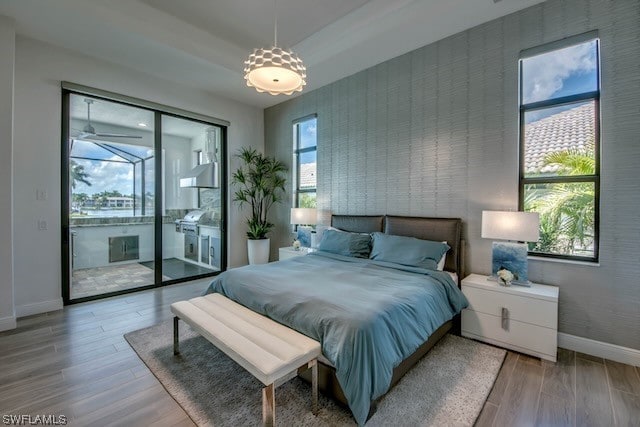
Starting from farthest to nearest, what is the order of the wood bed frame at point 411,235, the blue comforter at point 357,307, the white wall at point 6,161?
the white wall at point 6,161 < the wood bed frame at point 411,235 < the blue comforter at point 357,307

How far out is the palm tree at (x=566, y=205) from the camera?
251 cm

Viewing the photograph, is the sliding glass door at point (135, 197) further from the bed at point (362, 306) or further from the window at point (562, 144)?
the window at point (562, 144)

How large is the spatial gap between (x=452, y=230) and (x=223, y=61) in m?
3.66

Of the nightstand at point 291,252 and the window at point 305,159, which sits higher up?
the window at point 305,159

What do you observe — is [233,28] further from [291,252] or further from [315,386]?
[315,386]

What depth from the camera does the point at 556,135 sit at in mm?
2652

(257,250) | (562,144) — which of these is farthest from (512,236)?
(257,250)

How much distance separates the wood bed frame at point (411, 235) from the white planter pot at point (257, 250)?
4.90 feet

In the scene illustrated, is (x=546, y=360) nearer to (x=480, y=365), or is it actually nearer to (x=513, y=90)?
(x=480, y=365)

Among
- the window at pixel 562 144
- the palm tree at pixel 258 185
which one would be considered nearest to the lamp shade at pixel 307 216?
the palm tree at pixel 258 185

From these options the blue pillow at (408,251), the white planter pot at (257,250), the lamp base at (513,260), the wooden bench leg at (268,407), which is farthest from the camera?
the white planter pot at (257,250)

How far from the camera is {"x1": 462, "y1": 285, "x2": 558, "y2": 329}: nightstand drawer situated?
7.49 feet

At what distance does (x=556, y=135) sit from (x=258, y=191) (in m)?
4.46

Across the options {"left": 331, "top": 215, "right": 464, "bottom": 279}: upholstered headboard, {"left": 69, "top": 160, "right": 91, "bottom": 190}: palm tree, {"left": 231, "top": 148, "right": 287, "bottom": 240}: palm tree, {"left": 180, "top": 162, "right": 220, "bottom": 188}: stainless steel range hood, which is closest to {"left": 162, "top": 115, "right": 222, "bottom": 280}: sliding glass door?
{"left": 180, "top": 162, "right": 220, "bottom": 188}: stainless steel range hood
